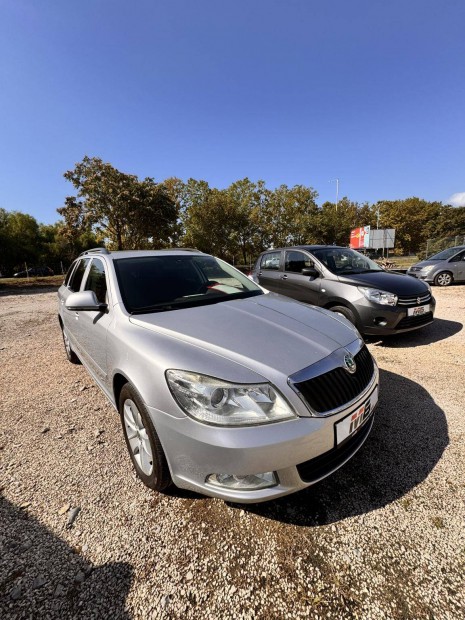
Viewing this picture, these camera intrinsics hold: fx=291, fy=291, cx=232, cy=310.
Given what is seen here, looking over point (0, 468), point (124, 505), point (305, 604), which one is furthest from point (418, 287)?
point (0, 468)

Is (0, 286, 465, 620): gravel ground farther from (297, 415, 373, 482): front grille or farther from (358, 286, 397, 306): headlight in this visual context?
(358, 286, 397, 306): headlight

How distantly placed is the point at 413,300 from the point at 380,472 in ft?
10.9

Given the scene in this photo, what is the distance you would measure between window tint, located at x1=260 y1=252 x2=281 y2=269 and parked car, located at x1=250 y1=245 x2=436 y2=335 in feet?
0.26

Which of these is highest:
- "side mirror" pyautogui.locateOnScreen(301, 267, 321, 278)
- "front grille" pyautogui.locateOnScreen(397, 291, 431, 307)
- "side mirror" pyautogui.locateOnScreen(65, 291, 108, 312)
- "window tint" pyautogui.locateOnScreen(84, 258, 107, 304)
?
"window tint" pyautogui.locateOnScreen(84, 258, 107, 304)

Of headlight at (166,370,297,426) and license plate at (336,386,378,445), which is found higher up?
headlight at (166,370,297,426)

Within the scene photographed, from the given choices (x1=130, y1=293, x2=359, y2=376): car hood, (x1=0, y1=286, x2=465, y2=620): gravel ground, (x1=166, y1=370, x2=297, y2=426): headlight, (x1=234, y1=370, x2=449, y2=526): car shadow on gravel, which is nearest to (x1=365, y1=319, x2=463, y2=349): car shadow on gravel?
(x1=234, y1=370, x2=449, y2=526): car shadow on gravel

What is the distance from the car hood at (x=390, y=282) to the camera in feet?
15.2

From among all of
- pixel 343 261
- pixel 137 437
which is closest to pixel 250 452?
pixel 137 437

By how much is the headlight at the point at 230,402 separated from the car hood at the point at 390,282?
373 cm

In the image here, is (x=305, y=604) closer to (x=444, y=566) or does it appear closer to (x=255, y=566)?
(x=255, y=566)

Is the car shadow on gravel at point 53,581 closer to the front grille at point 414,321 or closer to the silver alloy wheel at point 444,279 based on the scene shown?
the front grille at point 414,321

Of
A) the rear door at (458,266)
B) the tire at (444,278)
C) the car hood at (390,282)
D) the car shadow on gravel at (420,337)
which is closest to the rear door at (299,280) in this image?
the car hood at (390,282)

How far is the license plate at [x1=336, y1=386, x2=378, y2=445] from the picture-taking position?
5.73 ft

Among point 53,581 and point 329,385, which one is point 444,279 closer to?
point 329,385
